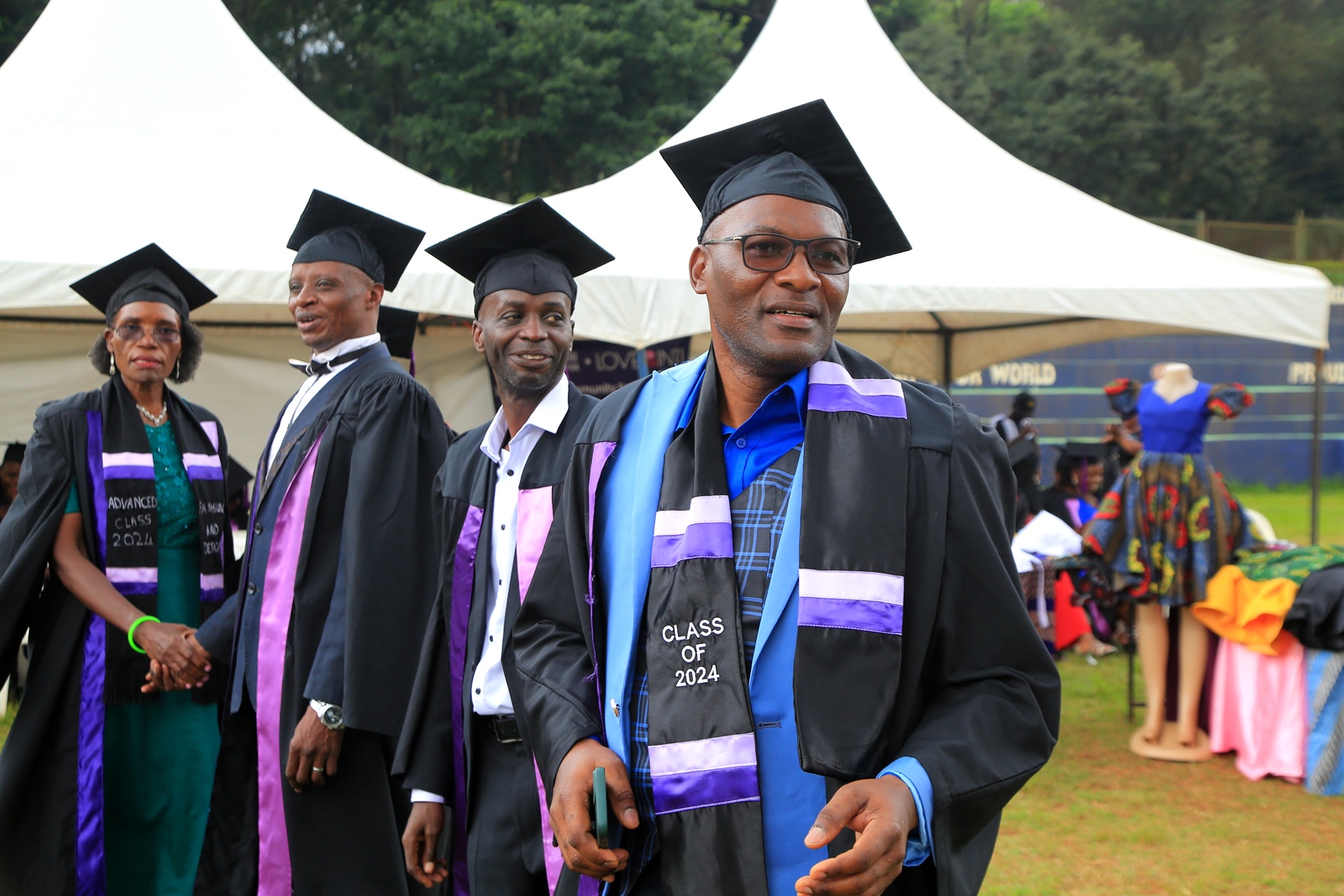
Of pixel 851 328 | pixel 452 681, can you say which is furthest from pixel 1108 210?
pixel 452 681

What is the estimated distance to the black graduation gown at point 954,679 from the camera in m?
1.42

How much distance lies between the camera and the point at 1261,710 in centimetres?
568

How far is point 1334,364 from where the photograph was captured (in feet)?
74.7

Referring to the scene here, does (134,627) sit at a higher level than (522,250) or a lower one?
lower

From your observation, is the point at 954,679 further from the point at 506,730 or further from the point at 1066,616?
the point at 1066,616

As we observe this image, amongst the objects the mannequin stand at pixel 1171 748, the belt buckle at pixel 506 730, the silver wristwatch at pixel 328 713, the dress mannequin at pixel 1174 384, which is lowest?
the mannequin stand at pixel 1171 748

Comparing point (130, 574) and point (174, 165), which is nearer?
point (130, 574)

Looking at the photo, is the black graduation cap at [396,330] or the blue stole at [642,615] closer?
the blue stole at [642,615]

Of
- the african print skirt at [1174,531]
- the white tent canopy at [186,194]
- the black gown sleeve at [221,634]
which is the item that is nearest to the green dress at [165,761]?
the black gown sleeve at [221,634]

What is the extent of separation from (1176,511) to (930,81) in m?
26.7

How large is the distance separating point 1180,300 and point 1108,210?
51.2 inches

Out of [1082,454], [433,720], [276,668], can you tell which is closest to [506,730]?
[433,720]

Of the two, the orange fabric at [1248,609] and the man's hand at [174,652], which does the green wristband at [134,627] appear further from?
the orange fabric at [1248,609]

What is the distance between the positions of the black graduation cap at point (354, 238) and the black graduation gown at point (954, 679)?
83.3 inches
